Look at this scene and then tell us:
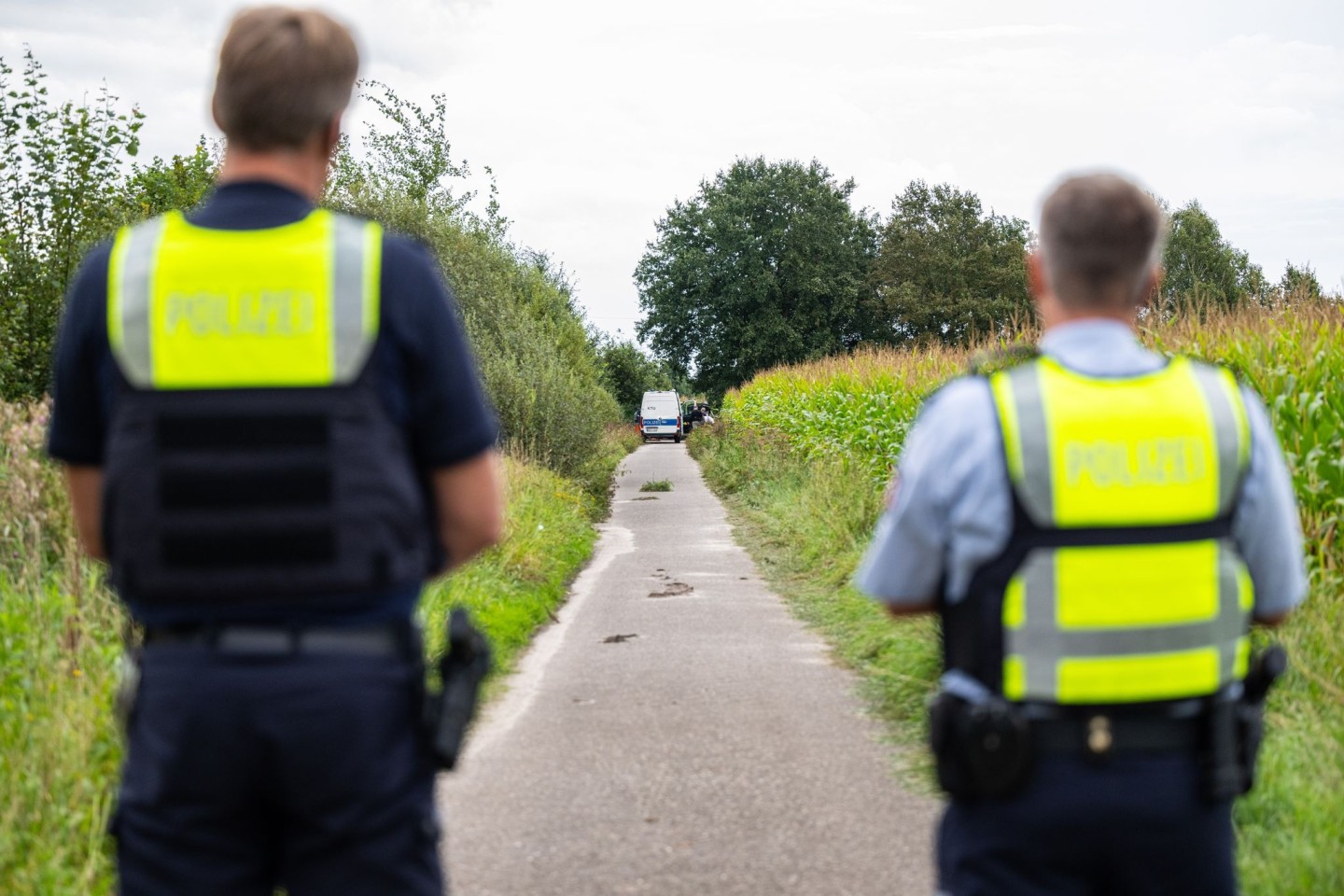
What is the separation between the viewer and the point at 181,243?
2.18 metres

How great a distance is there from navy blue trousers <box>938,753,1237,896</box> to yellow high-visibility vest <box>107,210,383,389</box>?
1.25m

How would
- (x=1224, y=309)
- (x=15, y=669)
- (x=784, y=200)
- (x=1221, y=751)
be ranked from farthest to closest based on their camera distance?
(x=784, y=200), (x=1224, y=309), (x=15, y=669), (x=1221, y=751)

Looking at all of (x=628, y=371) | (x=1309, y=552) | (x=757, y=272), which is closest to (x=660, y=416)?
(x=757, y=272)

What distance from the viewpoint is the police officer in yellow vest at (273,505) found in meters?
2.07

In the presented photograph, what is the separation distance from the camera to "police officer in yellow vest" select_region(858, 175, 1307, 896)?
2.19m

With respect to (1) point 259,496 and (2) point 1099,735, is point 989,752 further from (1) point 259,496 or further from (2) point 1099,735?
(1) point 259,496

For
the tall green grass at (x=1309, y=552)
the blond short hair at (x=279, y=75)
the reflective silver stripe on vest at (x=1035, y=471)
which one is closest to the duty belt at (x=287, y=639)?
the blond short hair at (x=279, y=75)

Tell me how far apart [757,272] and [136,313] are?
223 feet

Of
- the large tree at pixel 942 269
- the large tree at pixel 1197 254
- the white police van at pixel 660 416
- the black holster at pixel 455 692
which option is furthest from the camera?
the large tree at pixel 1197 254

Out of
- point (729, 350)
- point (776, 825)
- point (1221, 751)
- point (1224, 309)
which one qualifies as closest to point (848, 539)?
point (1224, 309)

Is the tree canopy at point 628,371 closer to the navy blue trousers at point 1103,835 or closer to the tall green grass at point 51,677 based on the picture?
the tall green grass at point 51,677

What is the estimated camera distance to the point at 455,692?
2.22m

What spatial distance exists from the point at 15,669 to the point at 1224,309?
8.59 metres

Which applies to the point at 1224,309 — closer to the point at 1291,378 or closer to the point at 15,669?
the point at 1291,378
